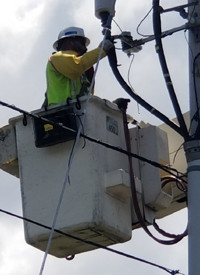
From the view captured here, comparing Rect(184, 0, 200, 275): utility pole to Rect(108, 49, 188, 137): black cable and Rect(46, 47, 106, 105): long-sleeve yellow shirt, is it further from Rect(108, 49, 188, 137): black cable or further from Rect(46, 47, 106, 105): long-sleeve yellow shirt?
Rect(46, 47, 106, 105): long-sleeve yellow shirt

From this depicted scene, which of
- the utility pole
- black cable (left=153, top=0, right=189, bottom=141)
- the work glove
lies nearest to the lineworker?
the work glove

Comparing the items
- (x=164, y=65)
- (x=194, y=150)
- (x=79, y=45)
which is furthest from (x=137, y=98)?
(x=79, y=45)

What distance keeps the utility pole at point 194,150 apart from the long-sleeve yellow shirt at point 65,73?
931 mm

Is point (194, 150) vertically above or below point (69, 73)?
below

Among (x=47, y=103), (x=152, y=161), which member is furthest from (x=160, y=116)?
(x=47, y=103)

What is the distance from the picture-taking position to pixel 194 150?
7797mm

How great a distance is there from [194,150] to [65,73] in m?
1.80

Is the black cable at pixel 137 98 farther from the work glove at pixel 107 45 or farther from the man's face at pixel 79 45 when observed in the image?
the man's face at pixel 79 45

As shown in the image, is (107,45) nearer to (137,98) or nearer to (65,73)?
(65,73)

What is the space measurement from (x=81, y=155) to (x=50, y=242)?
2.44 feet

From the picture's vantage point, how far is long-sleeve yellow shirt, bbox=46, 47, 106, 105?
29.6 ft

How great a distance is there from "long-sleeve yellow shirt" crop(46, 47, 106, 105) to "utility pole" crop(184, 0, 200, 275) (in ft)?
3.05

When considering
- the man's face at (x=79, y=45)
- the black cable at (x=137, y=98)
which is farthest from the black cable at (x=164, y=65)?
the man's face at (x=79, y=45)

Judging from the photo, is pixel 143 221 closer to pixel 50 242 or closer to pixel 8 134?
pixel 50 242
